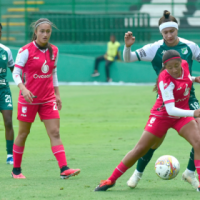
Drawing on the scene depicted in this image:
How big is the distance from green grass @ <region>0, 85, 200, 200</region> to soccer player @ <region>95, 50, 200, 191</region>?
425 mm

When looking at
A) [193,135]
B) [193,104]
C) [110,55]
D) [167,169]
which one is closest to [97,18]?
[110,55]

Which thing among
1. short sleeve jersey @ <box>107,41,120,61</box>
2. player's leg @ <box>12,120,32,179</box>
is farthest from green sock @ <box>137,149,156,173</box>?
short sleeve jersey @ <box>107,41,120,61</box>

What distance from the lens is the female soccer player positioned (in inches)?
245

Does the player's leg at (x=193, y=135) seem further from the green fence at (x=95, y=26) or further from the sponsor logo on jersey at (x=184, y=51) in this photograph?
the green fence at (x=95, y=26)

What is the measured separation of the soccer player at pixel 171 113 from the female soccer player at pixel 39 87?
1.21m

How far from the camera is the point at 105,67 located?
26.4 meters

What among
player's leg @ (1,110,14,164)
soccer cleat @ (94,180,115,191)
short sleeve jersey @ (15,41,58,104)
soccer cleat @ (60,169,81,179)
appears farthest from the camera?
player's leg @ (1,110,14,164)

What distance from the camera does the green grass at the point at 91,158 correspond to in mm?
5297

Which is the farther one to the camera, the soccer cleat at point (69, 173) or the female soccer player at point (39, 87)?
the female soccer player at point (39, 87)

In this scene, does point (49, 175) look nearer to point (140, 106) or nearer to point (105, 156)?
point (105, 156)

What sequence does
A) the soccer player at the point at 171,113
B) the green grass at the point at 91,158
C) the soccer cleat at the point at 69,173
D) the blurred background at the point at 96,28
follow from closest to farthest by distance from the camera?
the soccer player at the point at 171,113 < the green grass at the point at 91,158 < the soccer cleat at the point at 69,173 < the blurred background at the point at 96,28

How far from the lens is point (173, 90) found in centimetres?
522

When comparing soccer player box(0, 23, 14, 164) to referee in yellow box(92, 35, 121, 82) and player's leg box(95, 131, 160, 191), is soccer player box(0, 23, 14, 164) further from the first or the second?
referee in yellow box(92, 35, 121, 82)

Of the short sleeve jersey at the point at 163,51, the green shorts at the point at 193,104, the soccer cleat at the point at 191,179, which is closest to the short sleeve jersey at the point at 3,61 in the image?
the short sleeve jersey at the point at 163,51
